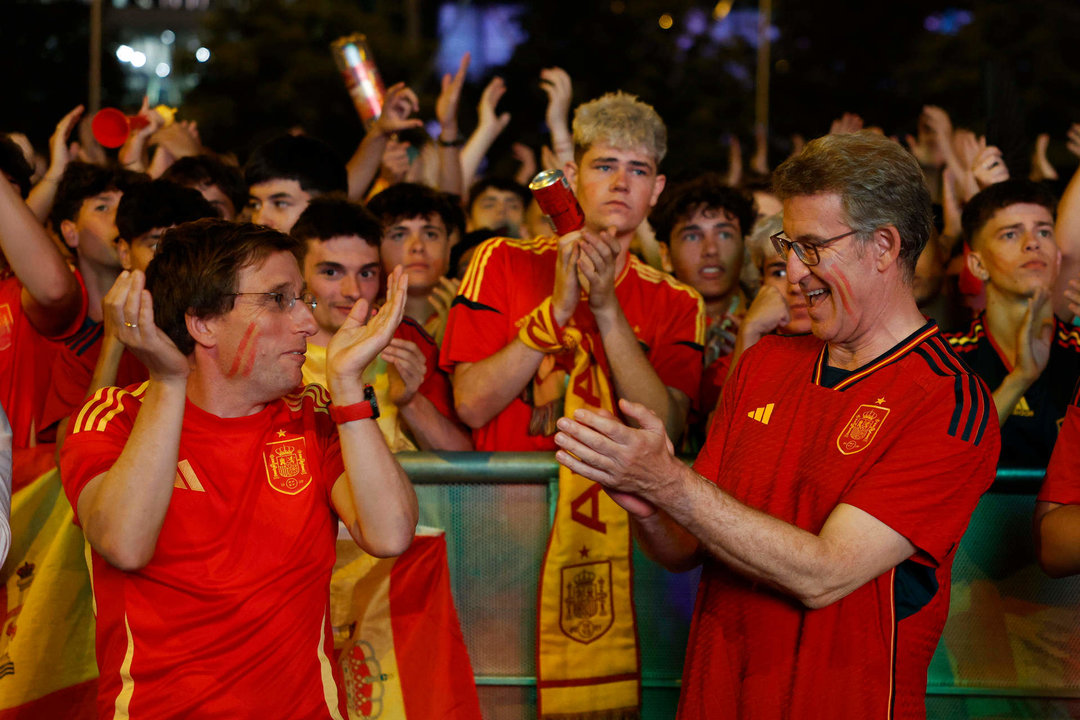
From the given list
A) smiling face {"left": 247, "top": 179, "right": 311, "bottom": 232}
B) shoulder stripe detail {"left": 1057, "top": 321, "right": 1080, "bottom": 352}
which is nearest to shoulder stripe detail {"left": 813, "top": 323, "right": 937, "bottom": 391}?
shoulder stripe detail {"left": 1057, "top": 321, "right": 1080, "bottom": 352}

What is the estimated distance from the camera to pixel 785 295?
4309 mm

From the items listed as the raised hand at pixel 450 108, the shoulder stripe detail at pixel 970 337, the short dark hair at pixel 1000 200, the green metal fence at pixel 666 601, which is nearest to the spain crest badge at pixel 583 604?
the green metal fence at pixel 666 601

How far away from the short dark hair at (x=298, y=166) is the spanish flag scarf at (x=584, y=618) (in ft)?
8.11

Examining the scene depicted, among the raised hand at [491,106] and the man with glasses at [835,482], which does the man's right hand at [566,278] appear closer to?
the man with glasses at [835,482]

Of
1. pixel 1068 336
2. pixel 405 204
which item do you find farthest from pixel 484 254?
pixel 1068 336

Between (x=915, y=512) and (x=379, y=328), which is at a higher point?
(x=379, y=328)

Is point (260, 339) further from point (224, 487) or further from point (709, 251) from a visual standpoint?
point (709, 251)

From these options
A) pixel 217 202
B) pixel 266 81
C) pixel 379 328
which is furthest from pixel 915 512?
pixel 266 81

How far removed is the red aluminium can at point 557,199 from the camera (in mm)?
3588

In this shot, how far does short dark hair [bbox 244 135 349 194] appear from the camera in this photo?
5430mm

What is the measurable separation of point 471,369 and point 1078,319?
9.48 ft

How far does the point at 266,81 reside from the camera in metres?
19.2

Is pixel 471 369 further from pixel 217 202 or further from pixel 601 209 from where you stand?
pixel 217 202

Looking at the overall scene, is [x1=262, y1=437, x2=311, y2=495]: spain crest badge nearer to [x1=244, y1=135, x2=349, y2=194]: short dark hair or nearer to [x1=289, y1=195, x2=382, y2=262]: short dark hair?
[x1=289, y1=195, x2=382, y2=262]: short dark hair
